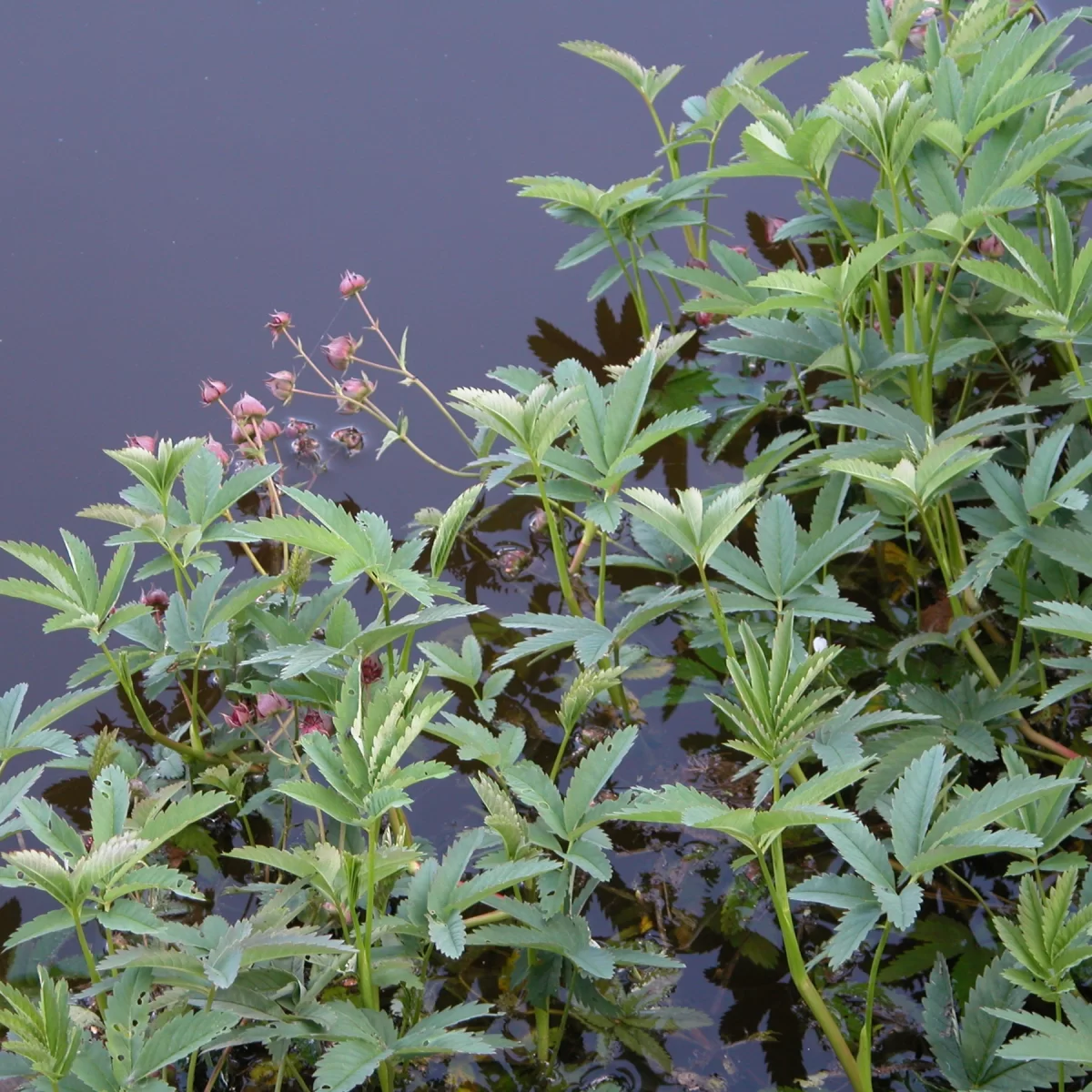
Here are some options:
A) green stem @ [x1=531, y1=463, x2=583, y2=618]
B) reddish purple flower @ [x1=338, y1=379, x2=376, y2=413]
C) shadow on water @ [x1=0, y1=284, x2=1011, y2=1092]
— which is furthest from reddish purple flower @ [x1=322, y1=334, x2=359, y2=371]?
green stem @ [x1=531, y1=463, x2=583, y2=618]

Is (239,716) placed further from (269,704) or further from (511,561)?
(511,561)

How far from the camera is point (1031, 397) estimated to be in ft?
4.71

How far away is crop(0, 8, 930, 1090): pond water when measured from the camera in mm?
1735

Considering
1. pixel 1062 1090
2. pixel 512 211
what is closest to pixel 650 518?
pixel 1062 1090

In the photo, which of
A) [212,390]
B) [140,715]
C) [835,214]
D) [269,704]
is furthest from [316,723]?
[835,214]

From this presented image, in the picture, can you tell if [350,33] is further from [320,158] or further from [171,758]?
[171,758]

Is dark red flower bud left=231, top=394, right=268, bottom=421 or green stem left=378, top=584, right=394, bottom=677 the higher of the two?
dark red flower bud left=231, top=394, right=268, bottom=421

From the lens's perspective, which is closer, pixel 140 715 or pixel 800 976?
pixel 800 976

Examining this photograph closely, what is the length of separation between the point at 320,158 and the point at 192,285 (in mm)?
370

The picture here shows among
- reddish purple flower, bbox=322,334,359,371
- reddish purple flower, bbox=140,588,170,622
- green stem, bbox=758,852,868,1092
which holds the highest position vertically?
reddish purple flower, bbox=322,334,359,371

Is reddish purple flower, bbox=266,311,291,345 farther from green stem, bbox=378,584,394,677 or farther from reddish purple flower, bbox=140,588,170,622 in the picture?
green stem, bbox=378,584,394,677

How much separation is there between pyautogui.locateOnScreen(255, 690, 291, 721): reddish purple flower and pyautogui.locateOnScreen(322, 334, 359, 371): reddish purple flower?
598mm

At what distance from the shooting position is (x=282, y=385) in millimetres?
1762

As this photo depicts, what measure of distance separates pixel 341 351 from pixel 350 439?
13 cm
